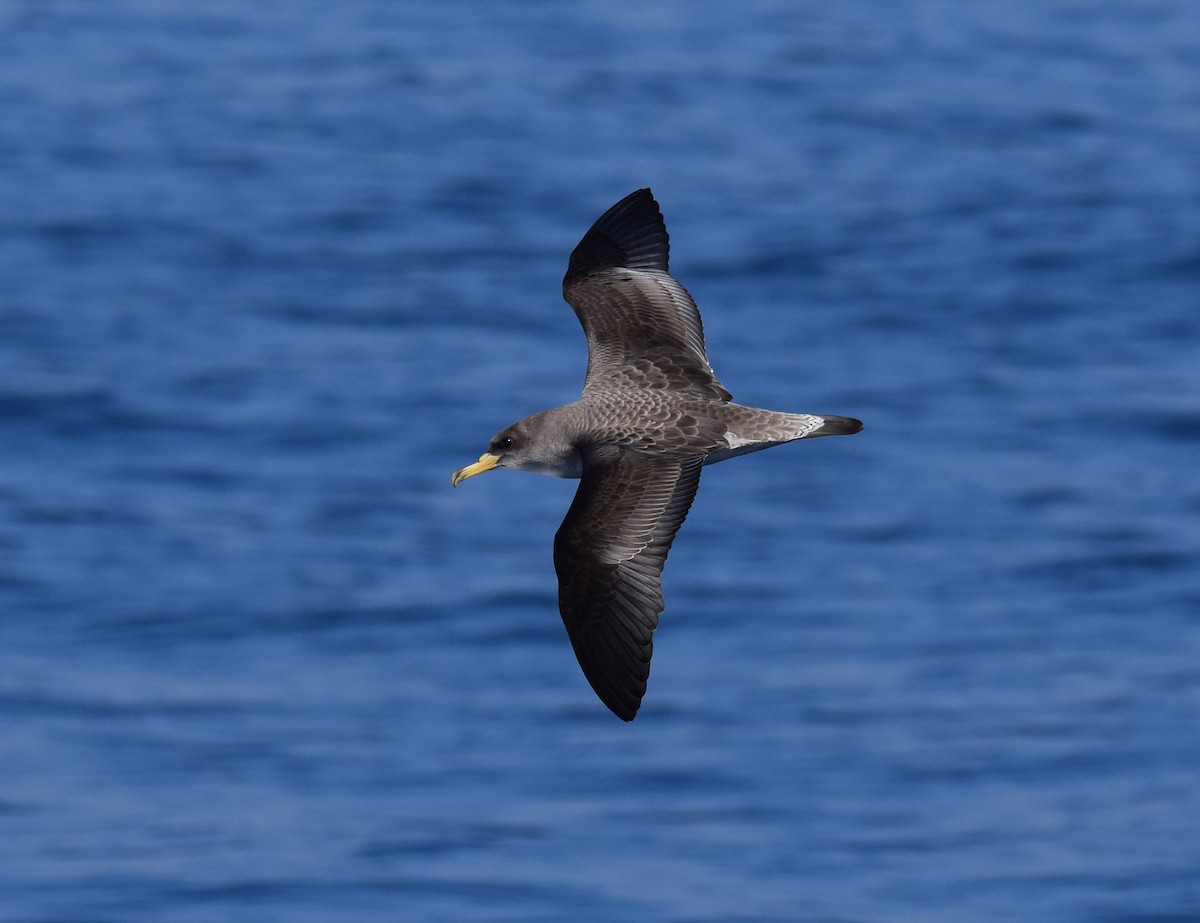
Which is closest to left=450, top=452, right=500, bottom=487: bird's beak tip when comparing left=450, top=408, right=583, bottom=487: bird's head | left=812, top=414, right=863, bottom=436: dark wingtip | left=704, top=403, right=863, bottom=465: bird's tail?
left=450, top=408, right=583, bottom=487: bird's head

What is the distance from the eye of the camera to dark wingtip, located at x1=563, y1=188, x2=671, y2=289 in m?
12.6

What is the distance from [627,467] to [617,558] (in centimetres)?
45

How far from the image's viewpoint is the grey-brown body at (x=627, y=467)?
1032cm

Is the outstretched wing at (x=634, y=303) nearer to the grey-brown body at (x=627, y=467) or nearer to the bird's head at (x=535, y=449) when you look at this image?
the grey-brown body at (x=627, y=467)

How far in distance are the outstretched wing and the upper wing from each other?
849mm

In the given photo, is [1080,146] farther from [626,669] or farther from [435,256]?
[626,669]

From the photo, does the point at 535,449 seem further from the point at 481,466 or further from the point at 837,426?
the point at 837,426

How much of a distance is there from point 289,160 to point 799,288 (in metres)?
12.9

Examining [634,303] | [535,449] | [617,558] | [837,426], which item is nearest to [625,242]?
[634,303]

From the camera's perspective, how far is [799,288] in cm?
3991

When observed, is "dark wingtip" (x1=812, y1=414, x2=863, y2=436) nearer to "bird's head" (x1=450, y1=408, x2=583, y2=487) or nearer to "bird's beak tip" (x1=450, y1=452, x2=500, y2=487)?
"bird's head" (x1=450, y1=408, x2=583, y2=487)

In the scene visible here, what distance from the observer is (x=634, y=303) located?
12.1 metres

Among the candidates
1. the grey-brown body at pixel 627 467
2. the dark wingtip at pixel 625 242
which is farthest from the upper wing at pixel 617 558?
the dark wingtip at pixel 625 242

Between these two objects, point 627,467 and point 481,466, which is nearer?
point 627,467
